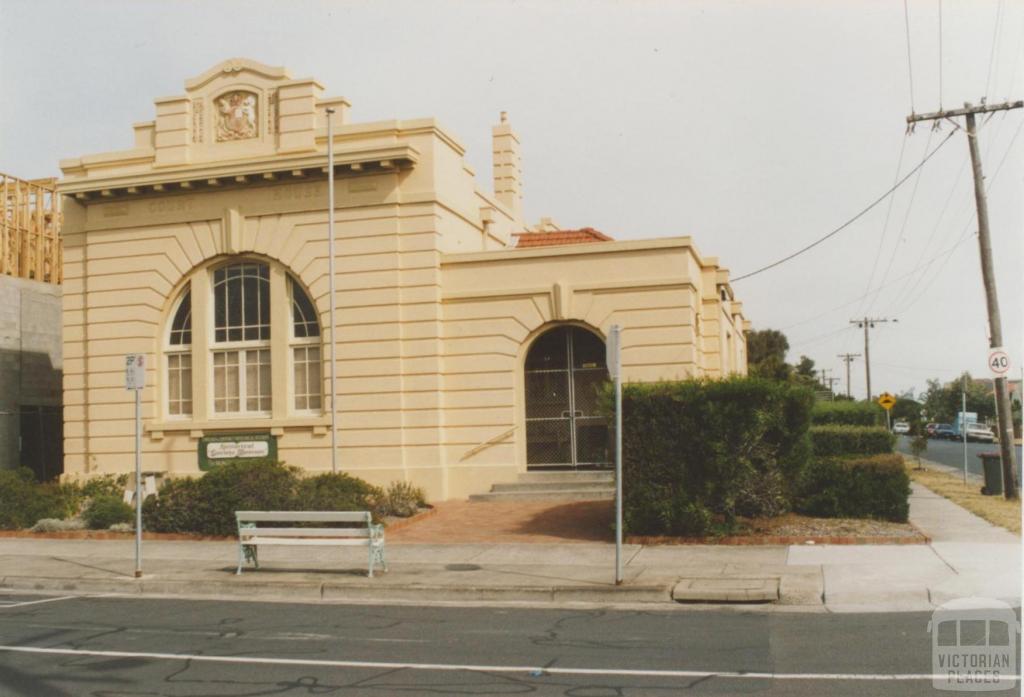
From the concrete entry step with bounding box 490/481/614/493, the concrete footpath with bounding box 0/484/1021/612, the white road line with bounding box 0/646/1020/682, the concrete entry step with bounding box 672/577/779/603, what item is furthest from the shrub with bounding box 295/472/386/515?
the white road line with bounding box 0/646/1020/682

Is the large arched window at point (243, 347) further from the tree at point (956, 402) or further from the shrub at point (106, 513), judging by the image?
the tree at point (956, 402)

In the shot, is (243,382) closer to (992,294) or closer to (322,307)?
(322,307)

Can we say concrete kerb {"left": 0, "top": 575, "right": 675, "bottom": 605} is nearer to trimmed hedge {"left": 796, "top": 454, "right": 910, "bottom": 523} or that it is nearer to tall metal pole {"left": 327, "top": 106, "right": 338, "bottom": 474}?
trimmed hedge {"left": 796, "top": 454, "right": 910, "bottom": 523}

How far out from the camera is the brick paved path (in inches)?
682

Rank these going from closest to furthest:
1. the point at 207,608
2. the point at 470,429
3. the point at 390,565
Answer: the point at 207,608 → the point at 390,565 → the point at 470,429

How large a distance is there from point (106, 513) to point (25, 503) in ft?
6.29

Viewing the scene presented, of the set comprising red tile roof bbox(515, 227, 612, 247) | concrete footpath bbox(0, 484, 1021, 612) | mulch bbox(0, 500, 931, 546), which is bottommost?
concrete footpath bbox(0, 484, 1021, 612)

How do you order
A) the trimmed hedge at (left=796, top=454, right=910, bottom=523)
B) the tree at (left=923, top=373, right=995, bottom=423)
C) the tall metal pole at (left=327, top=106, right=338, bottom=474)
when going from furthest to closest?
the tree at (left=923, top=373, right=995, bottom=423) → the tall metal pole at (left=327, top=106, right=338, bottom=474) → the trimmed hedge at (left=796, top=454, right=910, bottom=523)

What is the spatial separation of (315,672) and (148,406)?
1619cm

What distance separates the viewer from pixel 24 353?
2839 cm

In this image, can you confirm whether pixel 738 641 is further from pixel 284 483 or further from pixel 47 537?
pixel 47 537

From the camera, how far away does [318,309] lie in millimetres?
23062

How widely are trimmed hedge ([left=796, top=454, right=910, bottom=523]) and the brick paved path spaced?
3.33 meters

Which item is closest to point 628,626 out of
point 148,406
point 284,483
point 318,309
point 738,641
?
point 738,641
